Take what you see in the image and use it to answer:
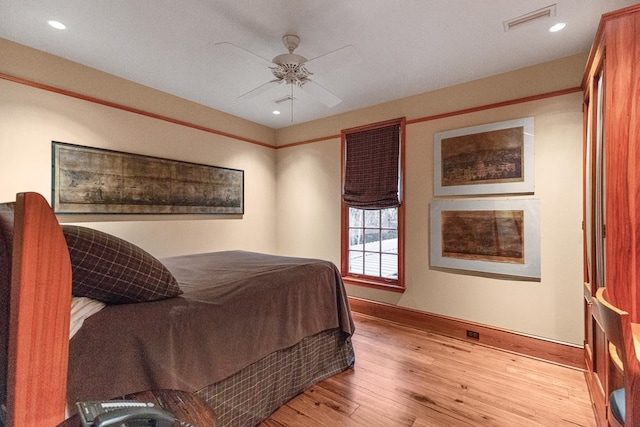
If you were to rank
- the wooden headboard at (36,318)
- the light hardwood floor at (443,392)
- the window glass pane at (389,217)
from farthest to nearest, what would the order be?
the window glass pane at (389,217), the light hardwood floor at (443,392), the wooden headboard at (36,318)

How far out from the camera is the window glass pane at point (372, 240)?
3727mm

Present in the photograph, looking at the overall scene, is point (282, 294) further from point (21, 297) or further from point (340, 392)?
point (21, 297)

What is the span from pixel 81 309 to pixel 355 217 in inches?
123

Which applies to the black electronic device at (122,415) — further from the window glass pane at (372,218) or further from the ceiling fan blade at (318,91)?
the window glass pane at (372,218)

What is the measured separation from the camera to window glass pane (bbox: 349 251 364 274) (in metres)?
3.88

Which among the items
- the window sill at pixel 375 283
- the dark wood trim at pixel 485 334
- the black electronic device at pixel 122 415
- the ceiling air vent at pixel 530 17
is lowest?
the dark wood trim at pixel 485 334

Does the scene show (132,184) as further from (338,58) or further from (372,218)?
(372,218)

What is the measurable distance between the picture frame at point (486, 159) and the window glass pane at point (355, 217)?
41.5 inches

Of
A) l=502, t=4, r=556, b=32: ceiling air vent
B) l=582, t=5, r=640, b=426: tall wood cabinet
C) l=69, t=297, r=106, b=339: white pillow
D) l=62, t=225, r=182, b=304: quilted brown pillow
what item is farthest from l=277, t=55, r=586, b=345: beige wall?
l=69, t=297, r=106, b=339: white pillow

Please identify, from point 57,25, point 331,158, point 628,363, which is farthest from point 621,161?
point 57,25

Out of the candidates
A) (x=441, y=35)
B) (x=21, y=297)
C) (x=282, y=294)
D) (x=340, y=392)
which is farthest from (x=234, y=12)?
(x=340, y=392)

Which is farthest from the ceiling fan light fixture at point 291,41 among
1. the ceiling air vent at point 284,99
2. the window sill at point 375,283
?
the window sill at point 375,283

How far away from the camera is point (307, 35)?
7.36ft

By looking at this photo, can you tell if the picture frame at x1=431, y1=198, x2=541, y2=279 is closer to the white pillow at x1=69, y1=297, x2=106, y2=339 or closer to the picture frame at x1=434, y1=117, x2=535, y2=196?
the picture frame at x1=434, y1=117, x2=535, y2=196
